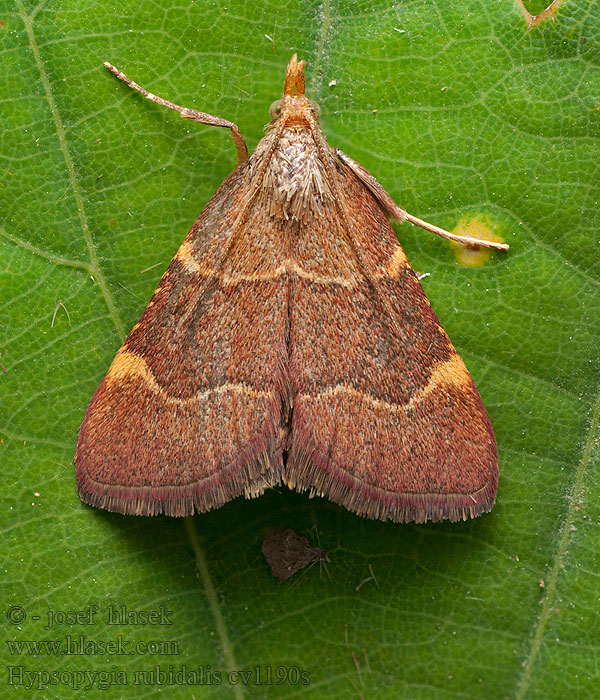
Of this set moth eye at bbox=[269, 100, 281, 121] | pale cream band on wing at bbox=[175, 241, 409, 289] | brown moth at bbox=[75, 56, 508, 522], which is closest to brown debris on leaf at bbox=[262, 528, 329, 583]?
brown moth at bbox=[75, 56, 508, 522]

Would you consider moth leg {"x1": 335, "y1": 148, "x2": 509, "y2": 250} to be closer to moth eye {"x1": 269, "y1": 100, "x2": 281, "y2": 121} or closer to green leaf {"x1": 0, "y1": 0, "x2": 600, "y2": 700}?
green leaf {"x1": 0, "y1": 0, "x2": 600, "y2": 700}

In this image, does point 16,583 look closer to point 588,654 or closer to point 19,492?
point 19,492

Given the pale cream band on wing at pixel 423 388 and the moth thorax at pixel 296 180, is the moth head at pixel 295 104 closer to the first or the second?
the moth thorax at pixel 296 180

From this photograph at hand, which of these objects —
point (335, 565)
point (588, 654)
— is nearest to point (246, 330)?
point (335, 565)

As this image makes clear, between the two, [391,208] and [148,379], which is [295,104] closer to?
[391,208]

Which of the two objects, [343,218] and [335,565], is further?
[335,565]
